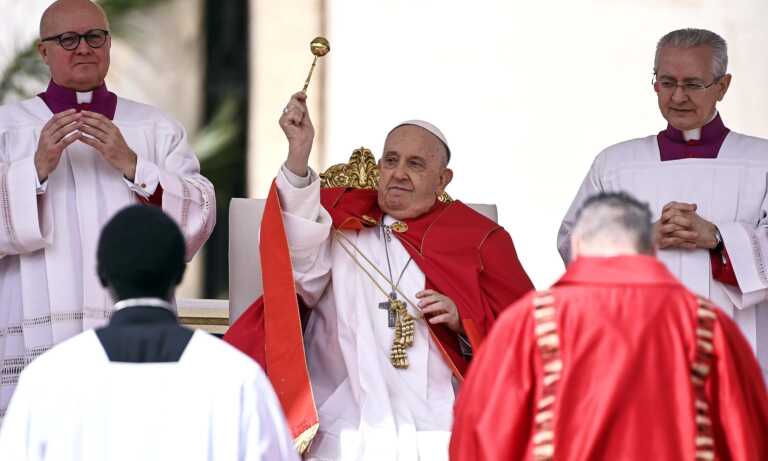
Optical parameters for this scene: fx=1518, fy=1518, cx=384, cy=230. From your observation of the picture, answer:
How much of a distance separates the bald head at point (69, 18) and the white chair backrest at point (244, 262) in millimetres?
993

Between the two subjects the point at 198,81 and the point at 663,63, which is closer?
the point at 663,63

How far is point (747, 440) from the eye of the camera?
413cm

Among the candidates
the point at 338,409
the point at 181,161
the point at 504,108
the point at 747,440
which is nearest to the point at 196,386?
the point at 747,440

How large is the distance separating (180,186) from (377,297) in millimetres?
909

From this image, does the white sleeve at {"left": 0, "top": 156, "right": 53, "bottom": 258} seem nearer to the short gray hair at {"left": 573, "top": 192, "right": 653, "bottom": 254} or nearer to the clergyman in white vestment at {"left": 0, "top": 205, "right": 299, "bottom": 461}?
the clergyman in white vestment at {"left": 0, "top": 205, "right": 299, "bottom": 461}

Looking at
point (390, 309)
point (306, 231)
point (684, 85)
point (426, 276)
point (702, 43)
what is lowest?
point (390, 309)

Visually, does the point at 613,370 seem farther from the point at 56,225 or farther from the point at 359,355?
the point at 56,225

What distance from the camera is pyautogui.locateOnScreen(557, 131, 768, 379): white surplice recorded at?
6031 millimetres

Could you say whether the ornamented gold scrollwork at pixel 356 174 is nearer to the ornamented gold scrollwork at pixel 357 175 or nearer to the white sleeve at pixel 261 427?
the ornamented gold scrollwork at pixel 357 175

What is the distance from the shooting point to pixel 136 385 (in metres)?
3.74

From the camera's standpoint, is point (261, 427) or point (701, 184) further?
point (701, 184)

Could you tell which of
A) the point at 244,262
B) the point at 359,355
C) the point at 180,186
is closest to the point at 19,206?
the point at 180,186

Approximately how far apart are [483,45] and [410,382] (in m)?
3.52

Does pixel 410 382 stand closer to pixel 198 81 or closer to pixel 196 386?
pixel 196 386
